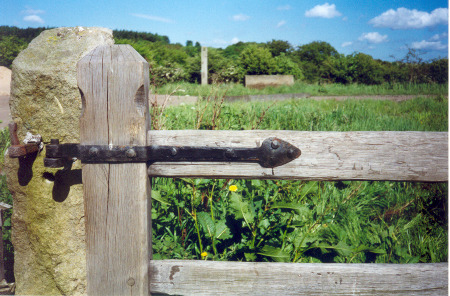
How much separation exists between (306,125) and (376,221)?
1.92 m

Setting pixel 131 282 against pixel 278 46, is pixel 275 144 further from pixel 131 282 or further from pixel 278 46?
pixel 278 46

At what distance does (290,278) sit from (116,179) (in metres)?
0.72

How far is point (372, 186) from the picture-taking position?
325 centimetres

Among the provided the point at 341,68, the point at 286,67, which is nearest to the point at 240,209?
the point at 341,68

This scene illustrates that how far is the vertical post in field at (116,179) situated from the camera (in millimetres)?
1229

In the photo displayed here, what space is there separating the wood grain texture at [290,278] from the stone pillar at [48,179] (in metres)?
0.44

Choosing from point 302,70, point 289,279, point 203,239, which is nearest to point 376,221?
point 203,239

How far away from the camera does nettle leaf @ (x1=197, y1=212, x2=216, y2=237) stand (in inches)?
81.5

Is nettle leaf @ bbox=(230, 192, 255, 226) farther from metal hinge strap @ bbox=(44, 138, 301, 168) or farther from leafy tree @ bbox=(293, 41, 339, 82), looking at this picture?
leafy tree @ bbox=(293, 41, 339, 82)

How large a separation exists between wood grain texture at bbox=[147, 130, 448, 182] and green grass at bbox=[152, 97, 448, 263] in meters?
0.68

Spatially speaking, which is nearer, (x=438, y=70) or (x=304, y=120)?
(x=304, y=120)

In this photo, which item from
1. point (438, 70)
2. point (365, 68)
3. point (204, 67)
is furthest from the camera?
point (204, 67)

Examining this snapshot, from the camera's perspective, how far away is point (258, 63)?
14.9 meters

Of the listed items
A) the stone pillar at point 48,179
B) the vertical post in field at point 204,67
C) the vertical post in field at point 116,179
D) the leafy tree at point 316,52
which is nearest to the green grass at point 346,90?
the vertical post in field at point 204,67
